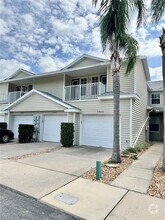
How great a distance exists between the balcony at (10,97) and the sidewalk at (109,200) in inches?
614

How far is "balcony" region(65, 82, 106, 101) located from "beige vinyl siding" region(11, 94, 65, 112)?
157 cm

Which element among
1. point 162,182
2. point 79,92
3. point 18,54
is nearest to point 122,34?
point 162,182

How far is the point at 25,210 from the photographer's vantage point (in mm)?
3832

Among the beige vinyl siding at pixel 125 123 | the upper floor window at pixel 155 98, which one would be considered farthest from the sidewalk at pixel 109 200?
the upper floor window at pixel 155 98

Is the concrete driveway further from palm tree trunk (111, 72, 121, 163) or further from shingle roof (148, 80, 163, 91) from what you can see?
shingle roof (148, 80, 163, 91)

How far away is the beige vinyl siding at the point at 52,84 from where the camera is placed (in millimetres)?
17000

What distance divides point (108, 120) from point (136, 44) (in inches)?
221

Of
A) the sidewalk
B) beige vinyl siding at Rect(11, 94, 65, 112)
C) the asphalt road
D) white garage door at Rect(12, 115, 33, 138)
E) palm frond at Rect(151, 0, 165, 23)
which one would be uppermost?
palm frond at Rect(151, 0, 165, 23)

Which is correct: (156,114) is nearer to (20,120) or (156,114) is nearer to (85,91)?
(85,91)

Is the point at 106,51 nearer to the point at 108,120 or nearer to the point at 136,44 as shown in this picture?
the point at 136,44

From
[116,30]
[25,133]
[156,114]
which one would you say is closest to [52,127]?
[25,133]

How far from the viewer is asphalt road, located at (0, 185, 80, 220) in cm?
358

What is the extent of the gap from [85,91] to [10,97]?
357 inches

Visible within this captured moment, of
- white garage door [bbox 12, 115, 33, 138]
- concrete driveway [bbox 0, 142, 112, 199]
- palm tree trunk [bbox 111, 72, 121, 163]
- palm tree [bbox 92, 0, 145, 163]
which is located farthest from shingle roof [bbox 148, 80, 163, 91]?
concrete driveway [bbox 0, 142, 112, 199]
